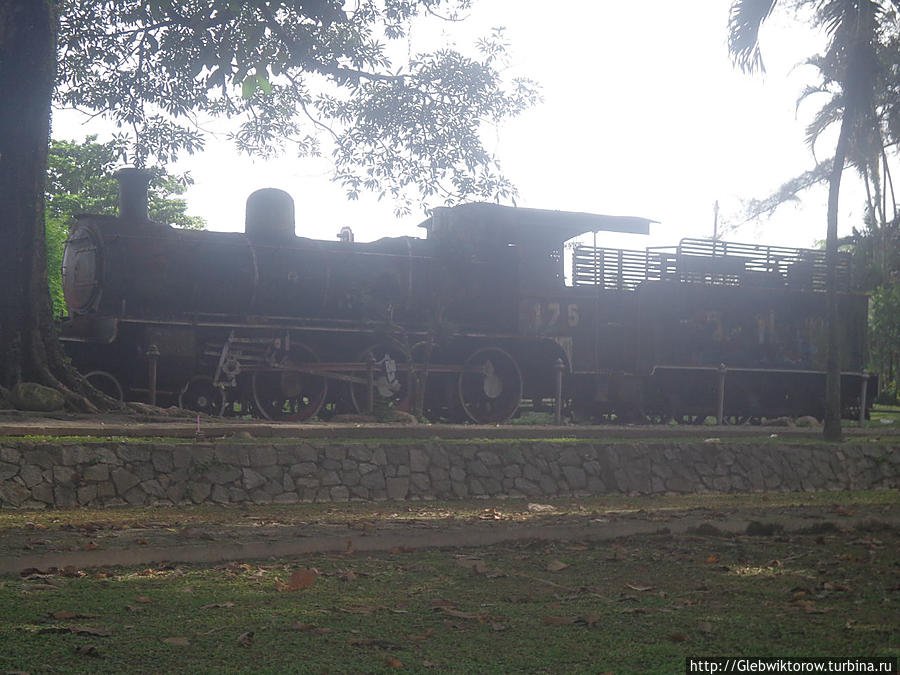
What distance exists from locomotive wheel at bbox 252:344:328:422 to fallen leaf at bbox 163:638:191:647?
39.9 feet

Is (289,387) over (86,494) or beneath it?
over

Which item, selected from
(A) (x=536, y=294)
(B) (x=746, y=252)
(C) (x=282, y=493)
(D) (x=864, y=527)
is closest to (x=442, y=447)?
(C) (x=282, y=493)

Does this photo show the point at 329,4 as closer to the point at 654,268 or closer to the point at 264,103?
the point at 264,103

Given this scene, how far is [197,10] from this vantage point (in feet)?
50.5

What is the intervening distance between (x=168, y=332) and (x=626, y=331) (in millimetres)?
9776

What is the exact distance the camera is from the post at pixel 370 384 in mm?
16609

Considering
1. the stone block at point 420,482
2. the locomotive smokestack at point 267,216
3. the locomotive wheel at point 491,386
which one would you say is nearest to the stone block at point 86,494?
the stone block at point 420,482

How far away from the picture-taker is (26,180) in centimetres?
1424

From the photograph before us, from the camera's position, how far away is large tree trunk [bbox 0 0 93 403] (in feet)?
45.6

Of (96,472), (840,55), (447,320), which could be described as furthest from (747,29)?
(96,472)

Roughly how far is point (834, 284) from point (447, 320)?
6730 millimetres

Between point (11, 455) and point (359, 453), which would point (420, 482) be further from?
point (11, 455)

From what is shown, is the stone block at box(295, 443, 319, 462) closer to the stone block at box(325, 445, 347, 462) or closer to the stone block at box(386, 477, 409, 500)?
the stone block at box(325, 445, 347, 462)

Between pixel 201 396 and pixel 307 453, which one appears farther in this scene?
pixel 201 396
